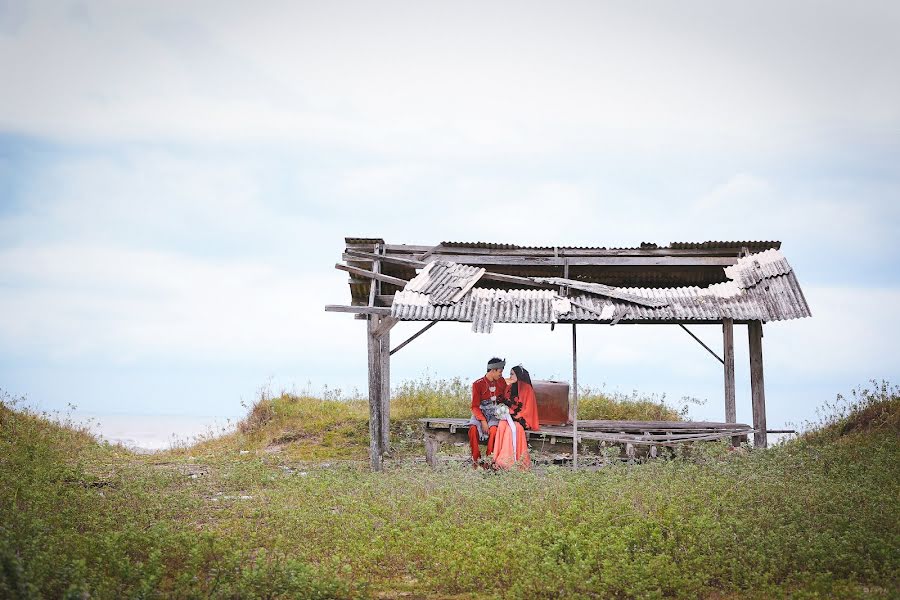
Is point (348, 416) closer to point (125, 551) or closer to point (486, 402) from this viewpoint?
point (486, 402)

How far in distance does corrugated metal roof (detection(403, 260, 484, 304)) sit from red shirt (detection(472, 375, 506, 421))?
1.60 metres

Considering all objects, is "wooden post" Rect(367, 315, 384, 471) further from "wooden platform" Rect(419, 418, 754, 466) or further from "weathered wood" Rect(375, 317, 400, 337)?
"wooden platform" Rect(419, 418, 754, 466)

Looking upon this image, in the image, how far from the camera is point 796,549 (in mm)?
8281

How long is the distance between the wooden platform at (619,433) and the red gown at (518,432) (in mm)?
304

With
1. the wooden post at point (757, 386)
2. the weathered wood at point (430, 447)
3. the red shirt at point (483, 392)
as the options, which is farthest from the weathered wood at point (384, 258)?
the wooden post at point (757, 386)

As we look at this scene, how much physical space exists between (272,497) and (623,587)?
18.7 feet

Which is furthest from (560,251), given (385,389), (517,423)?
(385,389)

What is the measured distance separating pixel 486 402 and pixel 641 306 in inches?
129

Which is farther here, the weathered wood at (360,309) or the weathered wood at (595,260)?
the weathered wood at (595,260)

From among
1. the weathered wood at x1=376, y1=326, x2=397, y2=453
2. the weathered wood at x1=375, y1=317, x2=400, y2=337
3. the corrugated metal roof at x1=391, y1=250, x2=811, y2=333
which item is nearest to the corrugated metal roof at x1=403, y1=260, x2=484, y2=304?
the corrugated metal roof at x1=391, y1=250, x2=811, y2=333

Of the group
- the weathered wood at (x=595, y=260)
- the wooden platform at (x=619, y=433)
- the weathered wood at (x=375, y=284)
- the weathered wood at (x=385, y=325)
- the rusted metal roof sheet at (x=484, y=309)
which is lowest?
the wooden platform at (x=619, y=433)

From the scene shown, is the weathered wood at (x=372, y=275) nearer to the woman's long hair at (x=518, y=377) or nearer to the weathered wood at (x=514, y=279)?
the weathered wood at (x=514, y=279)

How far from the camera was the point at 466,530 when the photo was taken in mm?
8781

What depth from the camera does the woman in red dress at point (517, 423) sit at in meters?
14.4
